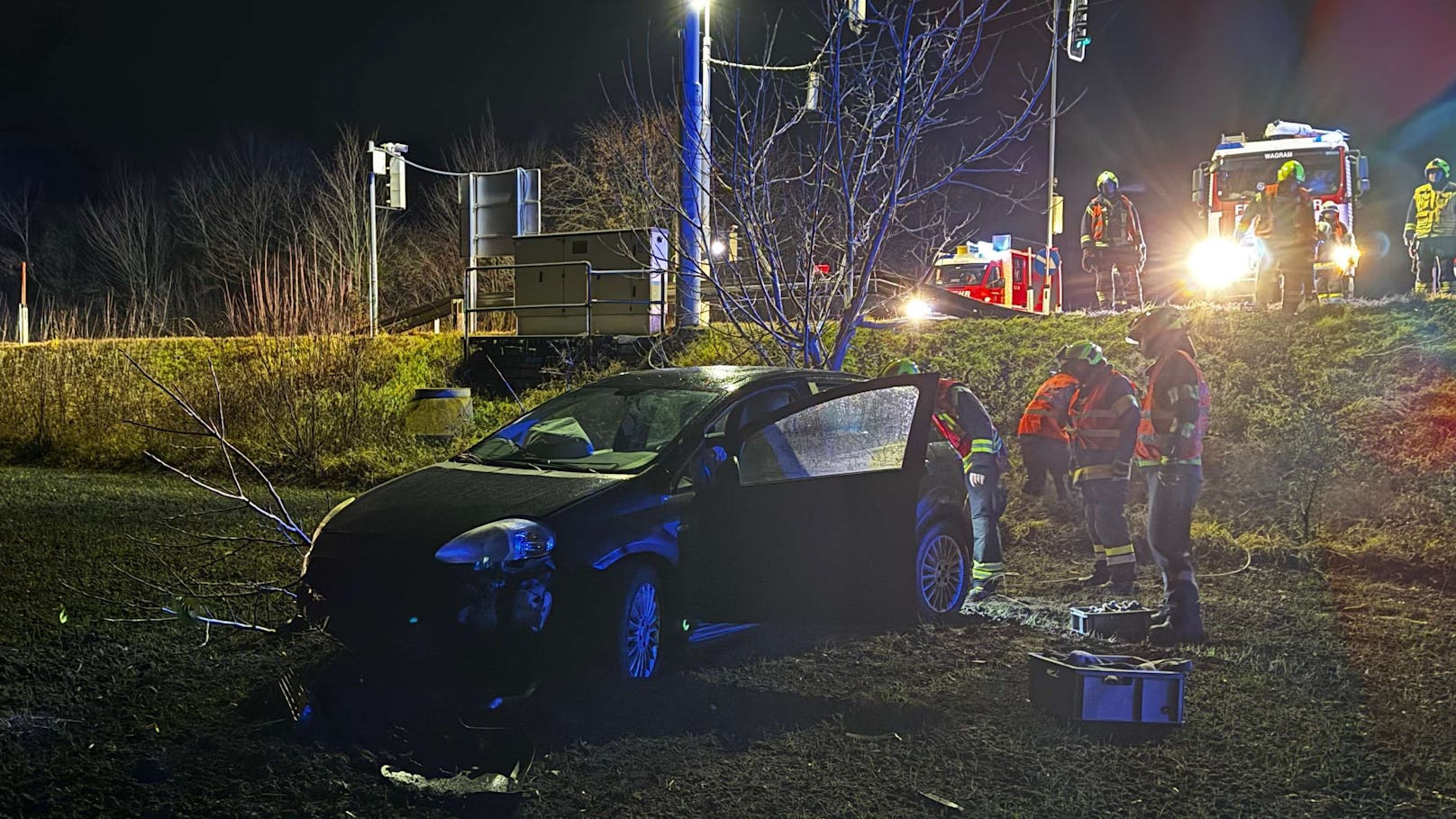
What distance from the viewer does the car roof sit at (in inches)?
225

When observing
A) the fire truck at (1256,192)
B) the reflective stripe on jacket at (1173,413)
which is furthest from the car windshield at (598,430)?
the fire truck at (1256,192)

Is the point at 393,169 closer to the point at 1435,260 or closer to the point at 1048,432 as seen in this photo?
the point at 1048,432

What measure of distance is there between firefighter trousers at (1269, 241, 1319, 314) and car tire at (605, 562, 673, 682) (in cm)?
845

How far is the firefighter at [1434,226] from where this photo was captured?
13.4m

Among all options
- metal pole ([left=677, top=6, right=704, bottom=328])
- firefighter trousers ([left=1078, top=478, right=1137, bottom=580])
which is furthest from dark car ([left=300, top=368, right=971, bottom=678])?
metal pole ([left=677, top=6, right=704, bottom=328])

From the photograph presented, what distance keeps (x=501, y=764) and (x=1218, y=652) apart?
3.75m

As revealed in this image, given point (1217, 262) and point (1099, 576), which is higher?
point (1217, 262)

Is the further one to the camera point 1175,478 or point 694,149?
point 694,149

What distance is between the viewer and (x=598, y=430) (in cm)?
571

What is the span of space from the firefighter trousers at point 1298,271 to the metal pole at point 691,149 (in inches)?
232

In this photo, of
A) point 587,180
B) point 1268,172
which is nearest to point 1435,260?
point 1268,172

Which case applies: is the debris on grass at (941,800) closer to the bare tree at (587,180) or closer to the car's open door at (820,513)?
the car's open door at (820,513)

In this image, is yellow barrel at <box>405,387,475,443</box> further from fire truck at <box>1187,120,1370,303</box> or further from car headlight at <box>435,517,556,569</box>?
fire truck at <box>1187,120,1370,303</box>

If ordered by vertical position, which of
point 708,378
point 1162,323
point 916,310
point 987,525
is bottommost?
point 987,525
